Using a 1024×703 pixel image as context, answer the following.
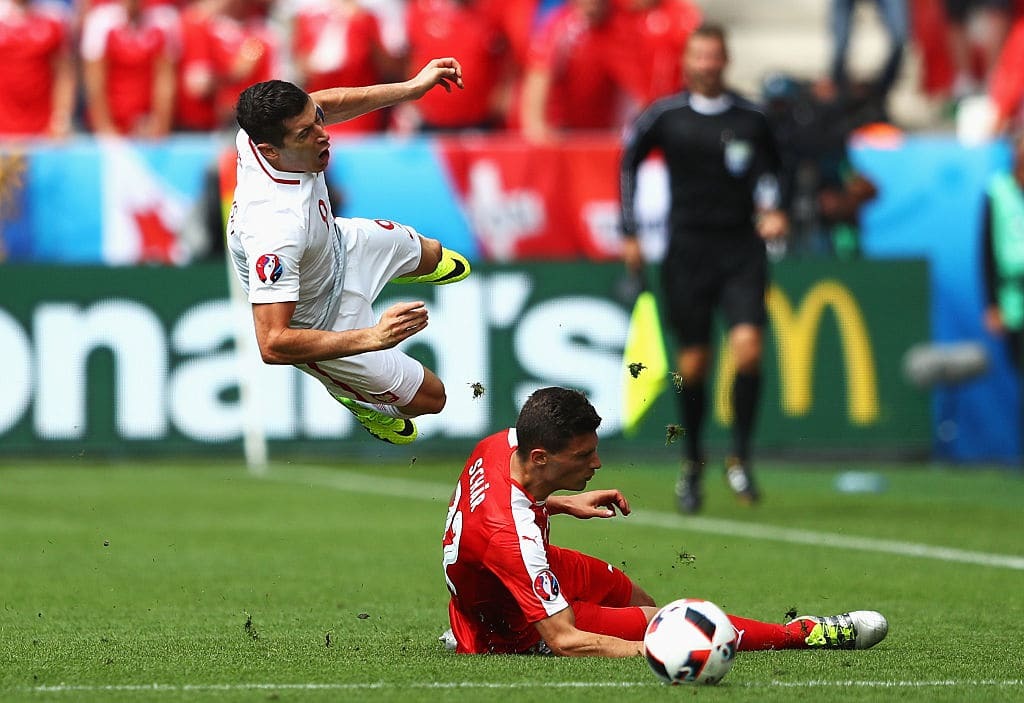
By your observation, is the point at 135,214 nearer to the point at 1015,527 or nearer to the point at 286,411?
the point at 286,411

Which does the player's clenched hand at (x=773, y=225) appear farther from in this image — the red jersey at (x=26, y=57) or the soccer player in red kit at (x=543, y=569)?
the red jersey at (x=26, y=57)

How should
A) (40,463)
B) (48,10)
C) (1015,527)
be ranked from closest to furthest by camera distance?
(1015,527) → (40,463) → (48,10)

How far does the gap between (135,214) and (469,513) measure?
9.32m

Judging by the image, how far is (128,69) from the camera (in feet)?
53.8

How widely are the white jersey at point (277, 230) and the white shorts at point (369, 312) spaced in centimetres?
35

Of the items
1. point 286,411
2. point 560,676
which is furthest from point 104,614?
point 286,411

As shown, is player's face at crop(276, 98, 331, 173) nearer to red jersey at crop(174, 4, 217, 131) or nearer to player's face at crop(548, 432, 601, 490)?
player's face at crop(548, 432, 601, 490)

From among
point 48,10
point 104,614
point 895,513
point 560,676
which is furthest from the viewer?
point 48,10

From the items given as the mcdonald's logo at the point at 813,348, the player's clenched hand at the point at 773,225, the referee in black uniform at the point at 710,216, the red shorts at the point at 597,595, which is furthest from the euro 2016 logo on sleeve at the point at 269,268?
Answer: the mcdonald's logo at the point at 813,348

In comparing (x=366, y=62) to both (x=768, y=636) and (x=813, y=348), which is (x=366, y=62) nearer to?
(x=813, y=348)

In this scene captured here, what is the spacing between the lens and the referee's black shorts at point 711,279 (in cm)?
1189

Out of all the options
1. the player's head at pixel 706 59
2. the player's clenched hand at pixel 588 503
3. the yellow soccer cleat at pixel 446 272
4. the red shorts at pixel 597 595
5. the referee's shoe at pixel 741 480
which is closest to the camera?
the red shorts at pixel 597 595

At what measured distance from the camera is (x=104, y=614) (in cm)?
809

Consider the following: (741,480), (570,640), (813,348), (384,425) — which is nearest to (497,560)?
(570,640)
